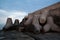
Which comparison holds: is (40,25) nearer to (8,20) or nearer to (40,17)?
(40,17)

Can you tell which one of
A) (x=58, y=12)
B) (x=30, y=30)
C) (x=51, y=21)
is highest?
(x=58, y=12)

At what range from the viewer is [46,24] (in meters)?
4.49

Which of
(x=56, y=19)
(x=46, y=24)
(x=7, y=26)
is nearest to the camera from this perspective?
(x=46, y=24)

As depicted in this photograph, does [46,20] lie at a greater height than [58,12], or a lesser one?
lesser

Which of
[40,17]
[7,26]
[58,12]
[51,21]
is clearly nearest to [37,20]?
[40,17]

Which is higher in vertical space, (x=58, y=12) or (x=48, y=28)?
(x=58, y=12)

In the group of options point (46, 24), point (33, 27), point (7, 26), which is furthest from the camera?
point (7, 26)

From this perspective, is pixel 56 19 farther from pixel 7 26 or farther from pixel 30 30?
pixel 7 26

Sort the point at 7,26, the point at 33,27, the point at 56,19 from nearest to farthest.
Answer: the point at 33,27 < the point at 56,19 < the point at 7,26

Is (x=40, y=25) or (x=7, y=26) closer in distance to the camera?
(x=40, y=25)

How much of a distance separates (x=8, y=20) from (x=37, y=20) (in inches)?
82.7

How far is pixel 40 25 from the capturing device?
14.8 feet

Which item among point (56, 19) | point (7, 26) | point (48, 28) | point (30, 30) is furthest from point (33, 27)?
point (7, 26)

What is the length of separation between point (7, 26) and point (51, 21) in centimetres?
246
